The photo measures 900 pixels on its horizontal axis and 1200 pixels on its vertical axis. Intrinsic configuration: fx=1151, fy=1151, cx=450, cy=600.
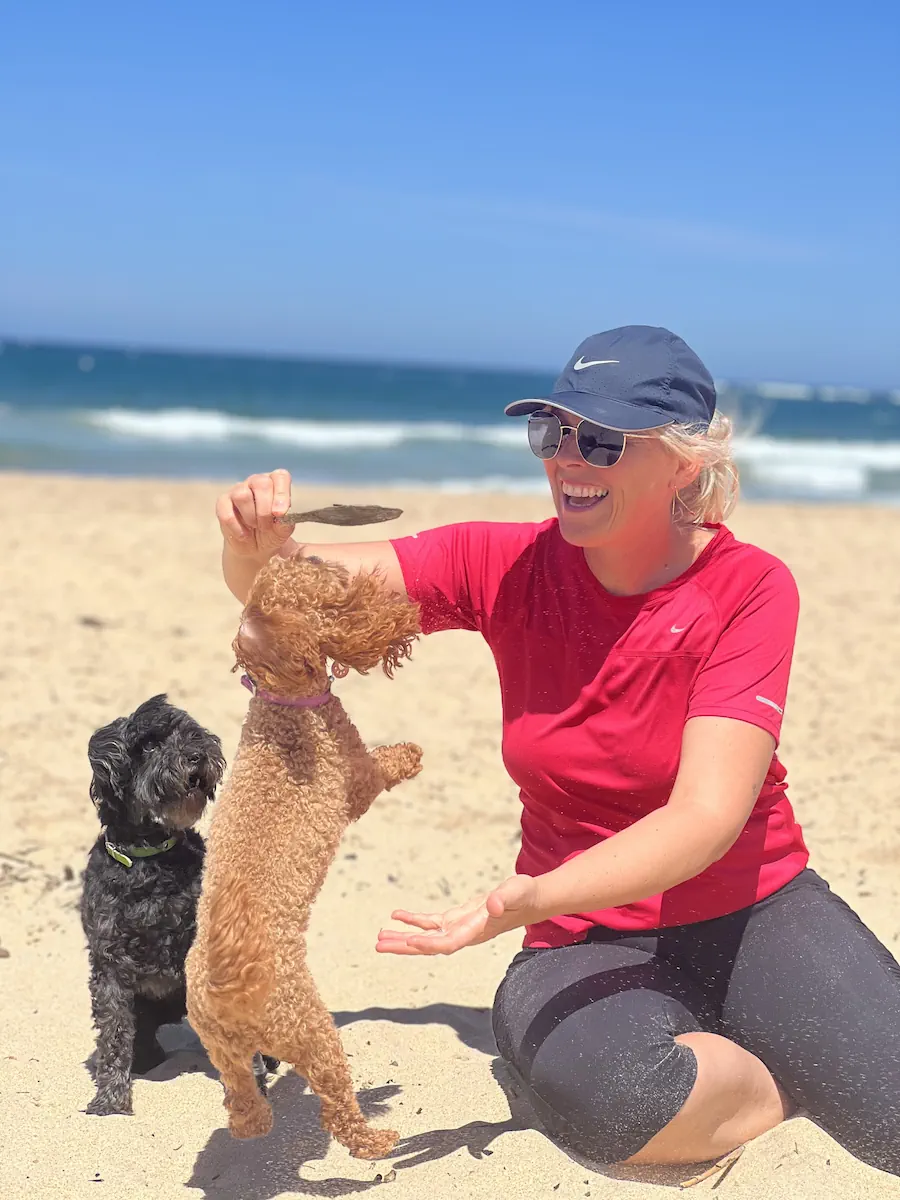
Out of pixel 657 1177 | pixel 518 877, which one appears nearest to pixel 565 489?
pixel 518 877

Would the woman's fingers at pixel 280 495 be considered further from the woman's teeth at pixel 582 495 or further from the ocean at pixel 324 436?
the ocean at pixel 324 436

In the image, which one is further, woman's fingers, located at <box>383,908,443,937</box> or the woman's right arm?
the woman's right arm

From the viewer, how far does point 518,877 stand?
8.07 ft

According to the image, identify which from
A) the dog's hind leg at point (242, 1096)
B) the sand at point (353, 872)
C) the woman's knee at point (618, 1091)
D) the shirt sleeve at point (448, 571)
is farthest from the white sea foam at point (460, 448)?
the dog's hind leg at point (242, 1096)

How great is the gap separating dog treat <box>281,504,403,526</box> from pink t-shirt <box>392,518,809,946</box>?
1.35 ft

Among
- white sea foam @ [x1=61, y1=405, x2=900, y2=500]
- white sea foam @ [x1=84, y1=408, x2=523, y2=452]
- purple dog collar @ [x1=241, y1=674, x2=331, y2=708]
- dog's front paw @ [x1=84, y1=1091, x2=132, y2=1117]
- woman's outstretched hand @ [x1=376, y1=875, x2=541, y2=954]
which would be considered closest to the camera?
woman's outstretched hand @ [x1=376, y1=875, x2=541, y2=954]

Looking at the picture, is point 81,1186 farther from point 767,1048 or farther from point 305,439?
point 305,439

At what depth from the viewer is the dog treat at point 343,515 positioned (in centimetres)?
274

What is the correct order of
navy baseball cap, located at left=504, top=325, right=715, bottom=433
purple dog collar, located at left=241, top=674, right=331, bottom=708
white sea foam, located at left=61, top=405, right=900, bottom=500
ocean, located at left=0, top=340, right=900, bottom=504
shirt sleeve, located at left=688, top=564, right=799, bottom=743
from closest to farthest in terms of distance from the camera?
purple dog collar, located at left=241, top=674, right=331, bottom=708 < shirt sleeve, located at left=688, top=564, right=799, bottom=743 < navy baseball cap, located at left=504, top=325, right=715, bottom=433 < ocean, located at left=0, top=340, right=900, bottom=504 < white sea foam, located at left=61, top=405, right=900, bottom=500

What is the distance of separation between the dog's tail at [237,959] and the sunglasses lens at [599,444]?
1.35m

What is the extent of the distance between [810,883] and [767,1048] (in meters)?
0.46

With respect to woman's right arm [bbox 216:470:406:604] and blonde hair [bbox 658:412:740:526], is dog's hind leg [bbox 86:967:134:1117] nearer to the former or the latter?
woman's right arm [bbox 216:470:406:604]

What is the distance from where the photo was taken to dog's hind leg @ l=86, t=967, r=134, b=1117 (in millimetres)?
3248

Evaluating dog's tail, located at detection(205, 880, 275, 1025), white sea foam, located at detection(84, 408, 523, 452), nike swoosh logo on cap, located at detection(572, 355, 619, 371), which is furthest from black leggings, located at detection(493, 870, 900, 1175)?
white sea foam, located at detection(84, 408, 523, 452)
